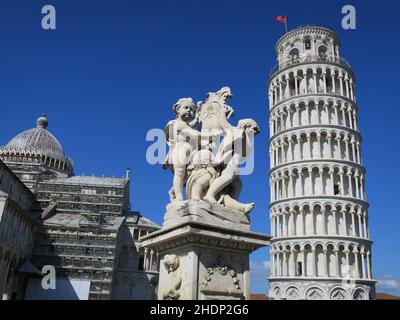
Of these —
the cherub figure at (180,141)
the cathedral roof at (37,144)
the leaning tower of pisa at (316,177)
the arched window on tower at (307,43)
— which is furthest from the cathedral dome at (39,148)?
the cherub figure at (180,141)

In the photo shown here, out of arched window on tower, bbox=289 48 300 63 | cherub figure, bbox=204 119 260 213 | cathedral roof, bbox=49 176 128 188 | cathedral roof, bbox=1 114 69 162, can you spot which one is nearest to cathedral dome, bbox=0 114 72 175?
cathedral roof, bbox=1 114 69 162

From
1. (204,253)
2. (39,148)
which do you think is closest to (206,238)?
(204,253)

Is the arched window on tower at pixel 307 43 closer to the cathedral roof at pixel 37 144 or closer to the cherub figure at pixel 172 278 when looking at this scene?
the cathedral roof at pixel 37 144

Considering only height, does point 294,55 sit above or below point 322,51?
below

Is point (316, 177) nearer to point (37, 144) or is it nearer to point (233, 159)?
point (233, 159)

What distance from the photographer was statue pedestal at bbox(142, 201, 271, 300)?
549 cm

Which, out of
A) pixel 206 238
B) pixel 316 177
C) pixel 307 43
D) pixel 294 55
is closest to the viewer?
pixel 206 238

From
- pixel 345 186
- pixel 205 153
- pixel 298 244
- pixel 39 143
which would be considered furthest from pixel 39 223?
pixel 205 153

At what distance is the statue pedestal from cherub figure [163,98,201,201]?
0.56 meters

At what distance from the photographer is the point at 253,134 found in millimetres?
6766

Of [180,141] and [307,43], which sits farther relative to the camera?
[307,43]

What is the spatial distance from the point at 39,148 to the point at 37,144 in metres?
1.55

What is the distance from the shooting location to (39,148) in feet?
255

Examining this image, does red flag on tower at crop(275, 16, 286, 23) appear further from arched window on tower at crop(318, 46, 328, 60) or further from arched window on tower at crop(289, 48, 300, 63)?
arched window on tower at crop(318, 46, 328, 60)
